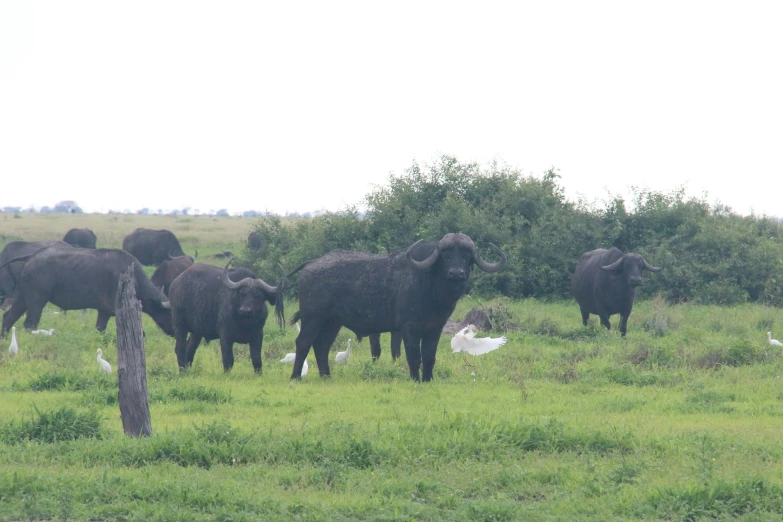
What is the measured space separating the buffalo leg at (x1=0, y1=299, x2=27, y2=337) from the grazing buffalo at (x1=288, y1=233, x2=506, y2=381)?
684cm

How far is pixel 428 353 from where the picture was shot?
12812mm

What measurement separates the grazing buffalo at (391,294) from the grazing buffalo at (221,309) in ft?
2.07

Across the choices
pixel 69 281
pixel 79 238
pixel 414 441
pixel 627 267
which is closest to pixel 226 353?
pixel 414 441

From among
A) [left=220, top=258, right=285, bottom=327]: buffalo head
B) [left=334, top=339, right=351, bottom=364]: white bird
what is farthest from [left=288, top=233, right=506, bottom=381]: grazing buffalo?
[left=334, top=339, right=351, bottom=364]: white bird

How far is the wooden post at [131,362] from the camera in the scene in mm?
8586

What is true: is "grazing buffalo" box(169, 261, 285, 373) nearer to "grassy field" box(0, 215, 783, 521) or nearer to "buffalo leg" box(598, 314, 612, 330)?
"grassy field" box(0, 215, 783, 521)

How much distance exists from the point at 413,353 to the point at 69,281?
8.30 metres

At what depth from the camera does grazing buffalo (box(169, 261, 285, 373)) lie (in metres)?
13.3

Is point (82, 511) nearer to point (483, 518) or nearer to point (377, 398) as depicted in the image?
point (483, 518)

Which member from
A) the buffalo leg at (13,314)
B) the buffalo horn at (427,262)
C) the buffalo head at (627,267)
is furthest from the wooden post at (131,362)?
the buffalo head at (627,267)

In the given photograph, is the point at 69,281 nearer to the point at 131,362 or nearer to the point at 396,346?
the point at 396,346

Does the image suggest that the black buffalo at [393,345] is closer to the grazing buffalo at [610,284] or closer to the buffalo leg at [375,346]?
the buffalo leg at [375,346]

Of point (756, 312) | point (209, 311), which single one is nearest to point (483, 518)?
point (209, 311)

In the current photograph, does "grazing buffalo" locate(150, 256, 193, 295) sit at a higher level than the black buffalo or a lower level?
higher
